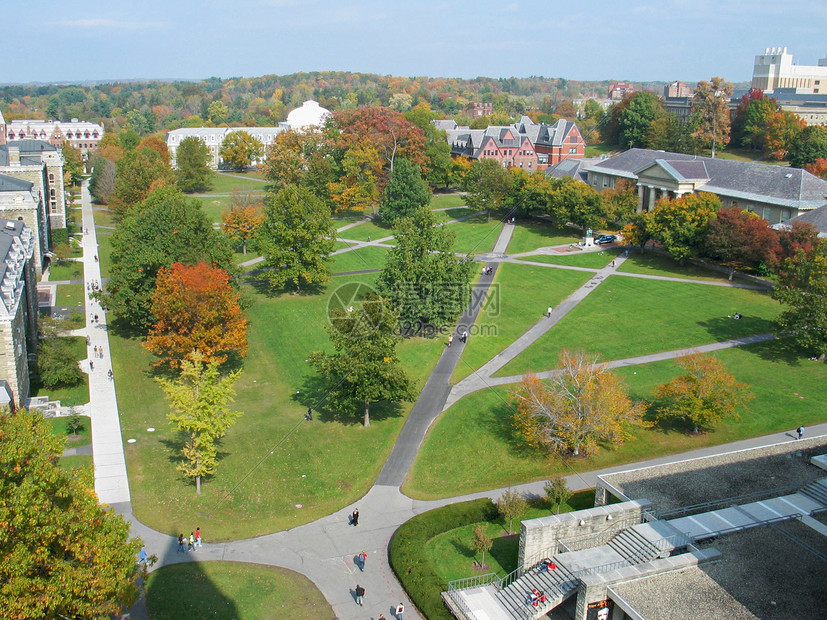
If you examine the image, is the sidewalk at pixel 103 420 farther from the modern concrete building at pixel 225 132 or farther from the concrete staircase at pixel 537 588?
the modern concrete building at pixel 225 132

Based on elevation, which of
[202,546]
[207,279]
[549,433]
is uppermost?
[207,279]

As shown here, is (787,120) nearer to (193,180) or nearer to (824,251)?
(824,251)

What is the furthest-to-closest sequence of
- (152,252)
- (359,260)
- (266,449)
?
(359,260)
(152,252)
(266,449)

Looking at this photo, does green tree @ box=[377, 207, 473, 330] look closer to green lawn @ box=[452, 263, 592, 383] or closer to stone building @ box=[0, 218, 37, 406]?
green lawn @ box=[452, 263, 592, 383]

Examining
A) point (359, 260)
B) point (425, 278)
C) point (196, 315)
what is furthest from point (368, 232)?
point (196, 315)

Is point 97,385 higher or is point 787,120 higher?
point 787,120

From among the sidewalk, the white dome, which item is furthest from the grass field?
the white dome

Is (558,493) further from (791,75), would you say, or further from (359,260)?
(791,75)

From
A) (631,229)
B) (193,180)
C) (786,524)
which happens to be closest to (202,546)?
(786,524)

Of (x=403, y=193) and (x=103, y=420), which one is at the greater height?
(x=403, y=193)
